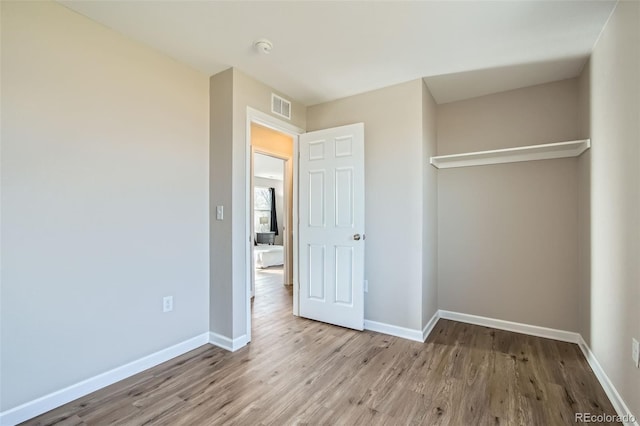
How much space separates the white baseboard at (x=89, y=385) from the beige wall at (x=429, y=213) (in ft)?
7.29

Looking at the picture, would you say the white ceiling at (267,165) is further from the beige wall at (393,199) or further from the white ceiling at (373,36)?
the white ceiling at (373,36)

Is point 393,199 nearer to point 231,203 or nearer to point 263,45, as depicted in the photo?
point 231,203

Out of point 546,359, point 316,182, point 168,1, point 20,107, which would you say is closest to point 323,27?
point 168,1

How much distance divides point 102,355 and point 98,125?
5.15 feet

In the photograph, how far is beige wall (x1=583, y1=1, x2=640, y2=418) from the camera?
1621 mm

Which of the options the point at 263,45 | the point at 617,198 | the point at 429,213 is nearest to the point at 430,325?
the point at 429,213

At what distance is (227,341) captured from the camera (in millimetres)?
2629

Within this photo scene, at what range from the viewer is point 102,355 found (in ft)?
6.79

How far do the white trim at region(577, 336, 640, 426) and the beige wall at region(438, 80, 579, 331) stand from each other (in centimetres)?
45

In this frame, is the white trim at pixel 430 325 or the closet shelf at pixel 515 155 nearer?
the closet shelf at pixel 515 155

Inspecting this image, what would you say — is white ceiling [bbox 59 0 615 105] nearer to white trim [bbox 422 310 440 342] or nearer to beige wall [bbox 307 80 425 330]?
beige wall [bbox 307 80 425 330]

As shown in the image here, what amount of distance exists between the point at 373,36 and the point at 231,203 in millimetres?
1701

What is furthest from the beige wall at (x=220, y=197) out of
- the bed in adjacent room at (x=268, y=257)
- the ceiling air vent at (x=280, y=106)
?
the bed in adjacent room at (x=268, y=257)

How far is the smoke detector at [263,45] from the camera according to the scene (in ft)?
7.25
